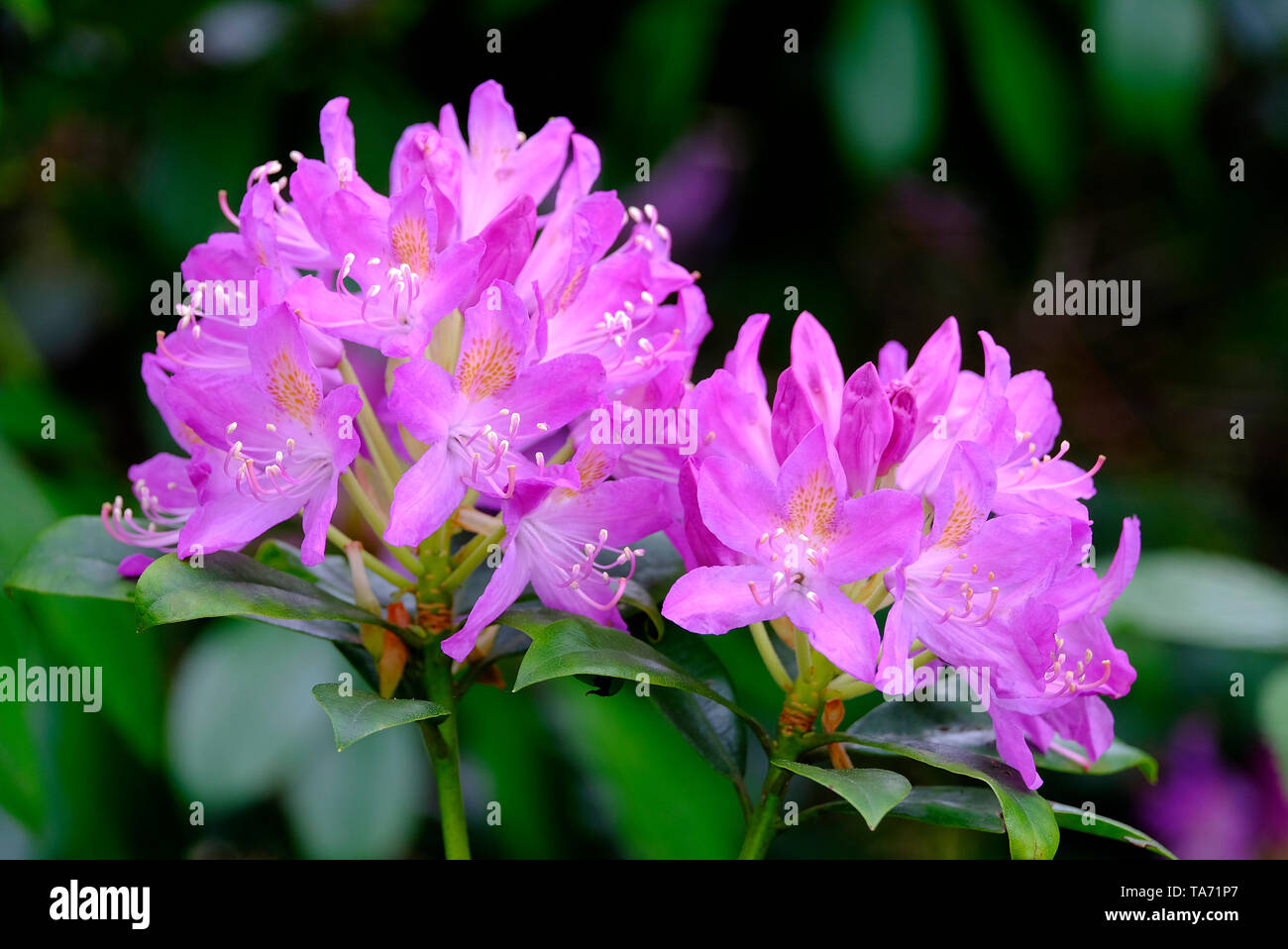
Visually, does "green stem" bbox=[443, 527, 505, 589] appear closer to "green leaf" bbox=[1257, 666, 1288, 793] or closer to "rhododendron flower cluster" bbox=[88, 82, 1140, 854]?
"rhododendron flower cluster" bbox=[88, 82, 1140, 854]

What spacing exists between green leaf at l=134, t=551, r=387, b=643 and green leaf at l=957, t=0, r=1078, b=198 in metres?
1.40

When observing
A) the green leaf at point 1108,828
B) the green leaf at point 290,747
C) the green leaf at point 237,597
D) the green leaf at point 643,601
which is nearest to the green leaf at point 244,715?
the green leaf at point 290,747

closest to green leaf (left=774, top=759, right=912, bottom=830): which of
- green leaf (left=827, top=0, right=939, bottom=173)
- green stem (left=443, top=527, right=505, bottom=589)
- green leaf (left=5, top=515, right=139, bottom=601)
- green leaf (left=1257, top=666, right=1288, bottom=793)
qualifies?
green stem (left=443, top=527, right=505, bottom=589)

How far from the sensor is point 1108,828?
2.81ft

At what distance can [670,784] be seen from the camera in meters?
1.54

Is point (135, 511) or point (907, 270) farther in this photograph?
point (907, 270)

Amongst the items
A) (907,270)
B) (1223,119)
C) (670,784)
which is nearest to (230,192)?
(670,784)

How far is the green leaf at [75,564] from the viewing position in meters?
0.88

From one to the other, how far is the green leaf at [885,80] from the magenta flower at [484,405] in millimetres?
1185

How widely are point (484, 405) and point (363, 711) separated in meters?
0.21

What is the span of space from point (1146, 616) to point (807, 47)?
1.12m

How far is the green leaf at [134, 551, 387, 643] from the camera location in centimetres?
75
